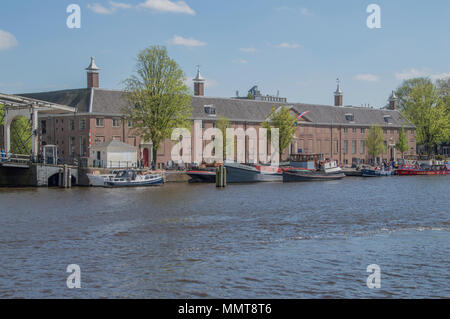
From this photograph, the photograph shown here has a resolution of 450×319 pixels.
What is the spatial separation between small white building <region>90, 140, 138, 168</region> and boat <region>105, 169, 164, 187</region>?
453 cm

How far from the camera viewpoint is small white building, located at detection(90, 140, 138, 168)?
61.8 m

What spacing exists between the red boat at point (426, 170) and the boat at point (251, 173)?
27517 millimetres

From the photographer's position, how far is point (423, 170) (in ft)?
288

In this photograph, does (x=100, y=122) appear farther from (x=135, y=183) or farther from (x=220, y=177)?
(x=220, y=177)

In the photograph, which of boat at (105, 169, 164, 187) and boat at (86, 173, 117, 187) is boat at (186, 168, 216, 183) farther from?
boat at (86, 173, 117, 187)

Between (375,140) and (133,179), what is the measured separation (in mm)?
58307

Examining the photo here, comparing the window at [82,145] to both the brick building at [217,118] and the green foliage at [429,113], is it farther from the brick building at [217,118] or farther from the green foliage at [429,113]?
the green foliage at [429,113]

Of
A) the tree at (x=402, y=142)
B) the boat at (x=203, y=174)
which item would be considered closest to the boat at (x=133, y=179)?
the boat at (x=203, y=174)

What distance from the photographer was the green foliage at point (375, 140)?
331ft

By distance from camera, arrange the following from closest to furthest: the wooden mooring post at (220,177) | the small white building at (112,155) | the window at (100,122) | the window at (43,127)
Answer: the wooden mooring post at (220,177)
the small white building at (112,155)
the window at (100,122)
the window at (43,127)

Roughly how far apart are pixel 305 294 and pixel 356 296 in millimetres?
1549

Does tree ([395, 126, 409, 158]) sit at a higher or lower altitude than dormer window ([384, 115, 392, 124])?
lower

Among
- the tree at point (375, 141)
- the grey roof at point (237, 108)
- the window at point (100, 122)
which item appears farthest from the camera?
the tree at point (375, 141)

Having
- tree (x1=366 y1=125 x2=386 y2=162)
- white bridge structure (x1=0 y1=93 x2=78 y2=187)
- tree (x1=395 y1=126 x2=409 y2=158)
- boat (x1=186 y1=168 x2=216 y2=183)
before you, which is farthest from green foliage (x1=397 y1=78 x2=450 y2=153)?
white bridge structure (x1=0 y1=93 x2=78 y2=187)
